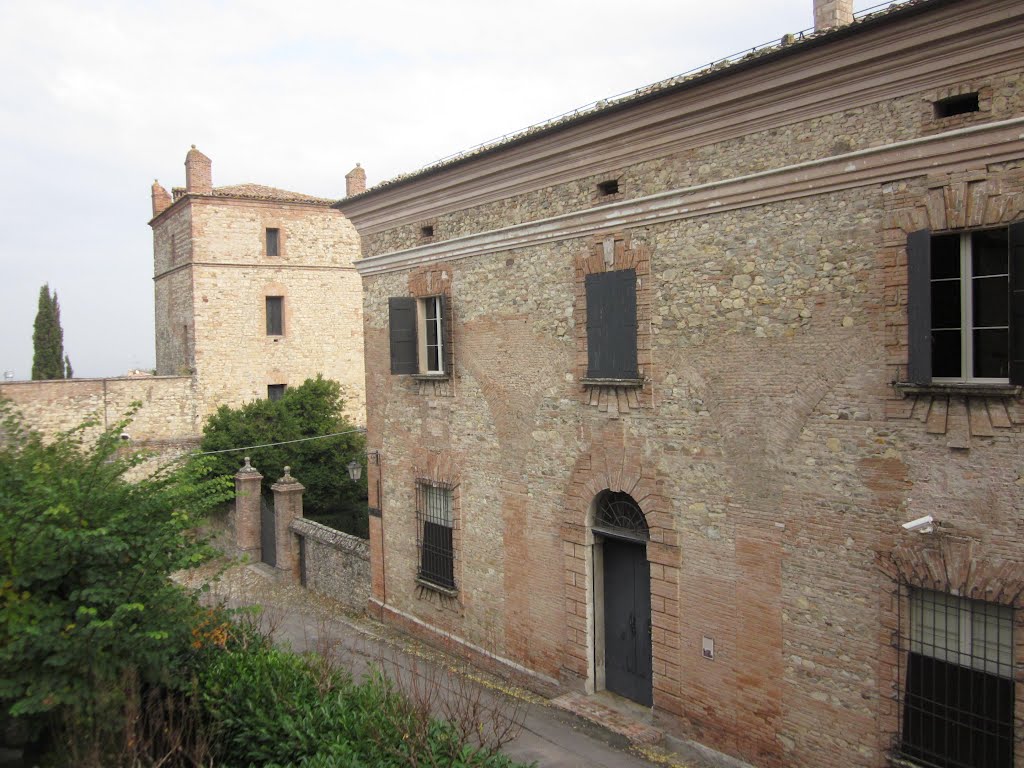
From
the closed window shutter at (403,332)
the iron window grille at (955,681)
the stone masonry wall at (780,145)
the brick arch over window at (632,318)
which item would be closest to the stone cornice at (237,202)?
the closed window shutter at (403,332)

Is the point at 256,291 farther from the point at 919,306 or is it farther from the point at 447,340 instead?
the point at 919,306

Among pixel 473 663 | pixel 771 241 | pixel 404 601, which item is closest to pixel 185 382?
pixel 404 601

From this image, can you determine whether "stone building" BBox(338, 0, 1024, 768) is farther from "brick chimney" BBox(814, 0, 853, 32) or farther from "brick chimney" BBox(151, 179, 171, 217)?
"brick chimney" BBox(151, 179, 171, 217)

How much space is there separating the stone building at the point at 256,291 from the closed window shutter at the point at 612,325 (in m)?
18.8

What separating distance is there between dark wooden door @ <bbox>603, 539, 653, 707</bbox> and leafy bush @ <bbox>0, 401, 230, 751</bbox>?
482 cm

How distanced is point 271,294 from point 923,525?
943 inches

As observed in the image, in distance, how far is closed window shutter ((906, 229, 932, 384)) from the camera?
6.79 m

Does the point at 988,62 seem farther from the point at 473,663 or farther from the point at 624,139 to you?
the point at 473,663

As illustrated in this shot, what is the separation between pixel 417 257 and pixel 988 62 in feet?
27.3

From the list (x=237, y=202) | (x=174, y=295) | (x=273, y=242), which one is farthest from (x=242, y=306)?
(x=237, y=202)

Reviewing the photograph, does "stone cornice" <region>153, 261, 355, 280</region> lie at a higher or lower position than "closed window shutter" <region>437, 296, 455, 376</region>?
higher

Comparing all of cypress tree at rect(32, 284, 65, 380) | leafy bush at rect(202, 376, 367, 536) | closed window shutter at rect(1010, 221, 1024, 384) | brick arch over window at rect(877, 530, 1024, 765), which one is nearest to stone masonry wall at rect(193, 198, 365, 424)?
leafy bush at rect(202, 376, 367, 536)

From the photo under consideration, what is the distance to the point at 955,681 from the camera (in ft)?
22.4

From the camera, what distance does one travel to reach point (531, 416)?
10805 millimetres
